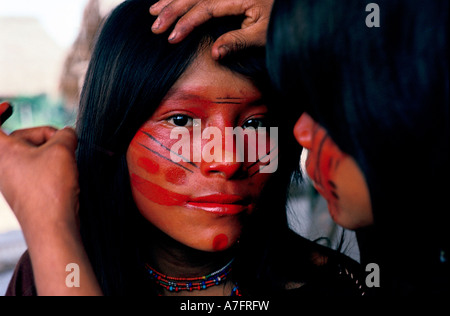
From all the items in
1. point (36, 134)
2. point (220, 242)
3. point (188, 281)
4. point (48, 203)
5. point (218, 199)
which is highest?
point (36, 134)

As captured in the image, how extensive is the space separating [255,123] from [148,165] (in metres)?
0.31

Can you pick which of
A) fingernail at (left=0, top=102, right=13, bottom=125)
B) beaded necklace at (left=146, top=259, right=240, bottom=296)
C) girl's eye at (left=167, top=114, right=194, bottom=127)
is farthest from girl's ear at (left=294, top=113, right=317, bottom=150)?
fingernail at (left=0, top=102, right=13, bottom=125)

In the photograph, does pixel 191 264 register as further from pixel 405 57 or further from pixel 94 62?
pixel 405 57

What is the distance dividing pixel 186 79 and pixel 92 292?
539mm

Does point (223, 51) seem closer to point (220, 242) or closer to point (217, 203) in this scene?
point (217, 203)

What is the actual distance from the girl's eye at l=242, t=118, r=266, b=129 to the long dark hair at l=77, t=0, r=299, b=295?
0.05 metres

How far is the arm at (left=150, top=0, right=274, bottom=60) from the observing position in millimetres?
977

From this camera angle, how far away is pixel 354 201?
78cm

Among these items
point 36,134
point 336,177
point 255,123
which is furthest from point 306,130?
point 36,134

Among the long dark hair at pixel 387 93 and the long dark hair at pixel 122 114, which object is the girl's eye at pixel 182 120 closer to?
the long dark hair at pixel 122 114

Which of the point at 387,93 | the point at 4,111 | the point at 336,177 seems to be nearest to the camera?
the point at 387,93

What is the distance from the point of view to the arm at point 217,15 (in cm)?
98

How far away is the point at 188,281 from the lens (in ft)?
3.81
